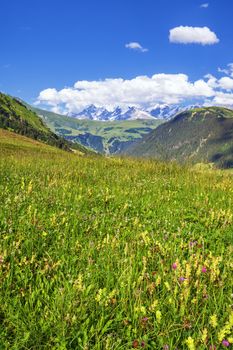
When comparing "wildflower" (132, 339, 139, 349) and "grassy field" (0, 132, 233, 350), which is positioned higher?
"grassy field" (0, 132, 233, 350)

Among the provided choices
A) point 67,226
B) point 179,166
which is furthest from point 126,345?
point 179,166

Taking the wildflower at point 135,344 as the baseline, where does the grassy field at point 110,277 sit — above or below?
above

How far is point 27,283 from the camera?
181 inches

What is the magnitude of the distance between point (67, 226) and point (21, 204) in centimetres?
134

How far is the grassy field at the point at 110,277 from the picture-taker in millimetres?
3570

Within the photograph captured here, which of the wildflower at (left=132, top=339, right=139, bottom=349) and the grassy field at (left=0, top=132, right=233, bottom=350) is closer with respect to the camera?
the wildflower at (left=132, top=339, right=139, bottom=349)

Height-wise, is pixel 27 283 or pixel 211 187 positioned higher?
pixel 211 187

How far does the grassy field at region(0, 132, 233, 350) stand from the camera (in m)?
3.57

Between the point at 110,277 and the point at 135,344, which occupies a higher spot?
the point at 110,277

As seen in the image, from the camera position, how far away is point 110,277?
176 inches

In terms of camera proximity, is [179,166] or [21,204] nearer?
[21,204]

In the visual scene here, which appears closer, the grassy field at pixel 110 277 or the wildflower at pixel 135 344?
the wildflower at pixel 135 344

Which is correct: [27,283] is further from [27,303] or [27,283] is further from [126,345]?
[126,345]

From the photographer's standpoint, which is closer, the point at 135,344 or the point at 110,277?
the point at 135,344
